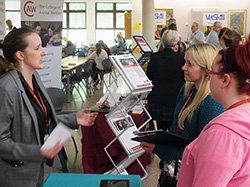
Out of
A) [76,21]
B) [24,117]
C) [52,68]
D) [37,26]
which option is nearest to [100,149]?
A: [52,68]

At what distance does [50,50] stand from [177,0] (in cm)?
1211

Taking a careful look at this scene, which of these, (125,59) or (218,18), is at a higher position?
(218,18)

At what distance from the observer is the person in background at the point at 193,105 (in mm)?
2092

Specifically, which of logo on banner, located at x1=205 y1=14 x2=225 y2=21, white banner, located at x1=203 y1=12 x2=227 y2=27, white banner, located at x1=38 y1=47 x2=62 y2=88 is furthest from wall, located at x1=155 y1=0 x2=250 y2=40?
white banner, located at x1=38 y1=47 x2=62 y2=88

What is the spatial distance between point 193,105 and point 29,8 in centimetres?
298

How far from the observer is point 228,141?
1.12 metres

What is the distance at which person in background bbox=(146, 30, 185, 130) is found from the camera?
13.9ft

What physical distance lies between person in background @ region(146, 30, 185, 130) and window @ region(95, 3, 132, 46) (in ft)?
46.3

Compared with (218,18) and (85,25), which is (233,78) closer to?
(218,18)

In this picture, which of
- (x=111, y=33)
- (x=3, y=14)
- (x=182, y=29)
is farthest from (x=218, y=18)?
(x=3, y=14)

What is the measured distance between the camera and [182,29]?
1586 centimetres

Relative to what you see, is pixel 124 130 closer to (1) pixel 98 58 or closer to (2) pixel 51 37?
(2) pixel 51 37

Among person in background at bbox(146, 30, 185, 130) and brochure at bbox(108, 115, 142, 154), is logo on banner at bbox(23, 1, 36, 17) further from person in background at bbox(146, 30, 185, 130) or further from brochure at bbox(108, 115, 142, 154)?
brochure at bbox(108, 115, 142, 154)

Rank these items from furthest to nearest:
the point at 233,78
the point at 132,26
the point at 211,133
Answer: the point at 132,26, the point at 233,78, the point at 211,133
